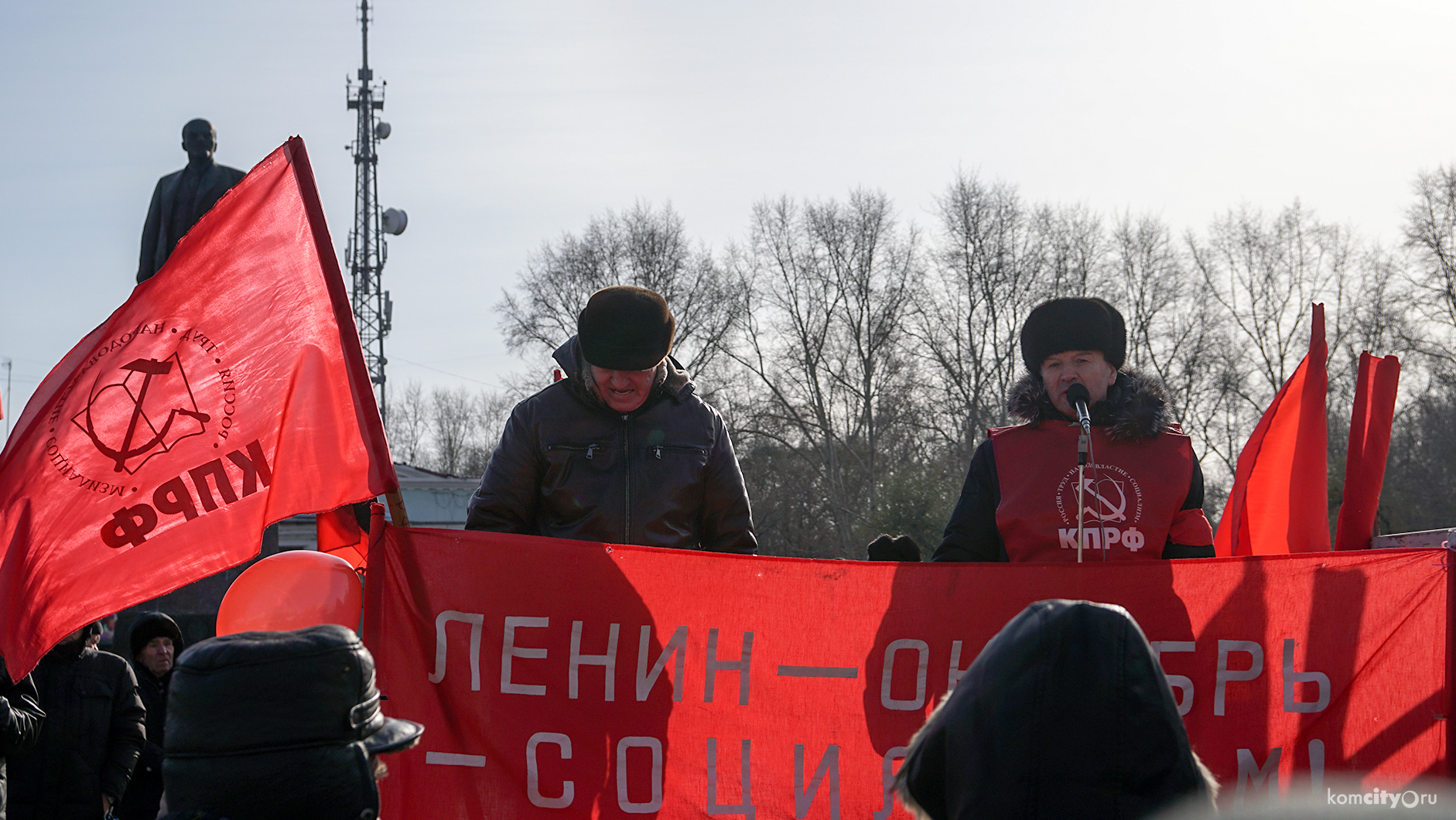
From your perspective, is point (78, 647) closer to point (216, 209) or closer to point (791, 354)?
point (216, 209)

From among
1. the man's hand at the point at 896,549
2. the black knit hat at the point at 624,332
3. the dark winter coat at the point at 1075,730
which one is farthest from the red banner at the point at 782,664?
the man's hand at the point at 896,549

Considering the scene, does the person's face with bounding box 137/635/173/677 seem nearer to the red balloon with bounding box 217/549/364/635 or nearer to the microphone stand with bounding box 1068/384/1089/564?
the red balloon with bounding box 217/549/364/635

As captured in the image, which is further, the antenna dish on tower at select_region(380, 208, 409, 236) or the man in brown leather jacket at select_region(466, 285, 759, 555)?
the antenna dish on tower at select_region(380, 208, 409, 236)

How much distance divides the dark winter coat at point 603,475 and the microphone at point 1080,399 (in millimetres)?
1076

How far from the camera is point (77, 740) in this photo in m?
5.57

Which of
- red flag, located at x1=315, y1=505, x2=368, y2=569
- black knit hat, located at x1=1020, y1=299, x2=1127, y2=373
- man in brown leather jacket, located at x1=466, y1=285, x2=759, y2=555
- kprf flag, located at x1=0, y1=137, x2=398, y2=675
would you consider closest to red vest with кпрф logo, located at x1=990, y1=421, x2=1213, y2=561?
black knit hat, located at x1=1020, y1=299, x2=1127, y2=373

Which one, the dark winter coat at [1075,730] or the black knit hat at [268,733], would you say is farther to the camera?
the black knit hat at [268,733]

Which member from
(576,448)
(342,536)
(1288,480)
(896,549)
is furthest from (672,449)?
(896,549)

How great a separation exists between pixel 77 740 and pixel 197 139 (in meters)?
4.46

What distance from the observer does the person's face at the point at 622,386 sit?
397 centimetres

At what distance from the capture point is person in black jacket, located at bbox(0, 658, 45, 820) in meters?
4.88

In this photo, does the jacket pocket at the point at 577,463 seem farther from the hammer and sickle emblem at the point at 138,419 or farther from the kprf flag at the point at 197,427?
the hammer and sickle emblem at the point at 138,419

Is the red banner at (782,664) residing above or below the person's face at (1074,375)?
below

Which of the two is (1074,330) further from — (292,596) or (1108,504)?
(292,596)
